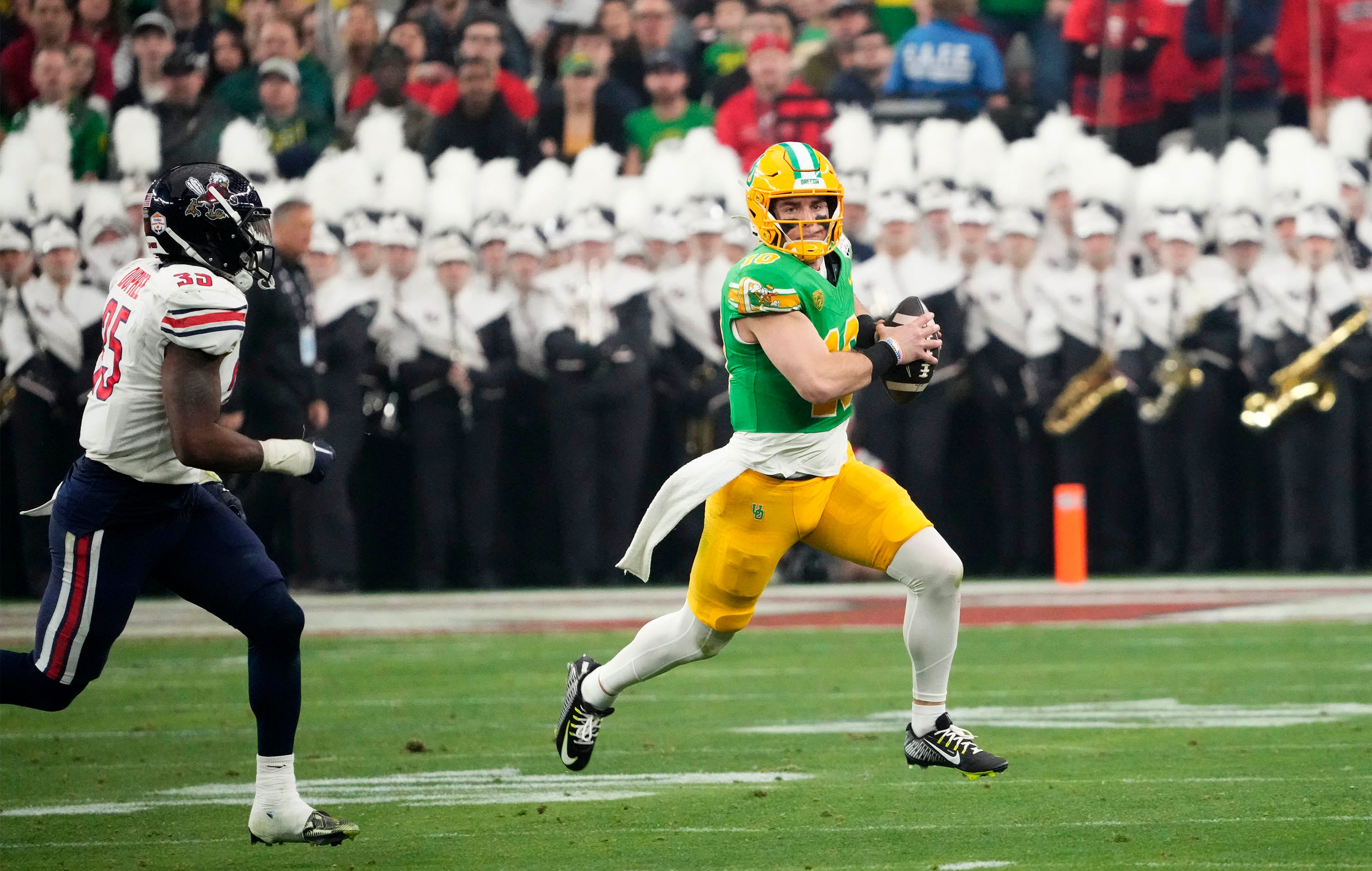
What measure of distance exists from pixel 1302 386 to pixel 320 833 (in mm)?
10156

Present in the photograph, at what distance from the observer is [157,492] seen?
5.66 meters

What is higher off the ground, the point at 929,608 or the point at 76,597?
the point at 76,597

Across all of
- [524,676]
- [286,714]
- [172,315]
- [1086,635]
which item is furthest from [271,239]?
[1086,635]

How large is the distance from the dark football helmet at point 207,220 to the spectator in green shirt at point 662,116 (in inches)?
378

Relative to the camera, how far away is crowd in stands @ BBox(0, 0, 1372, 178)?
49.2ft

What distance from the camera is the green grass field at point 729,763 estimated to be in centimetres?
580

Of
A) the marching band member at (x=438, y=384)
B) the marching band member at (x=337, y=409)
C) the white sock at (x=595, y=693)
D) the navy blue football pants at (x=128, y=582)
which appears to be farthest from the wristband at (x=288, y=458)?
the marching band member at (x=438, y=384)

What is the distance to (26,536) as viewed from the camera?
1407 cm

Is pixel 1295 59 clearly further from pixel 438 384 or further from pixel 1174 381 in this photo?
pixel 438 384

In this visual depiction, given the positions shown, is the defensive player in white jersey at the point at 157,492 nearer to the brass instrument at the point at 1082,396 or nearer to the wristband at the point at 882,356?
the wristband at the point at 882,356

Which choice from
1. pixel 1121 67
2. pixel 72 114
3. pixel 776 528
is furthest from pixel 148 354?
pixel 1121 67

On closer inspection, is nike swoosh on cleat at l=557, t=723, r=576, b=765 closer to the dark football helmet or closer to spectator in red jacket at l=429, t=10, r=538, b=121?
the dark football helmet

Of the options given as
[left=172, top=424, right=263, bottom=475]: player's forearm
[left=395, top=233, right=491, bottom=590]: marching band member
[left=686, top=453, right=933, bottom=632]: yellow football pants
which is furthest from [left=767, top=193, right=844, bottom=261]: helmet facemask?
[left=395, top=233, right=491, bottom=590]: marching band member

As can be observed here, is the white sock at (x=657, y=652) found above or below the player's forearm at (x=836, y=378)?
below
